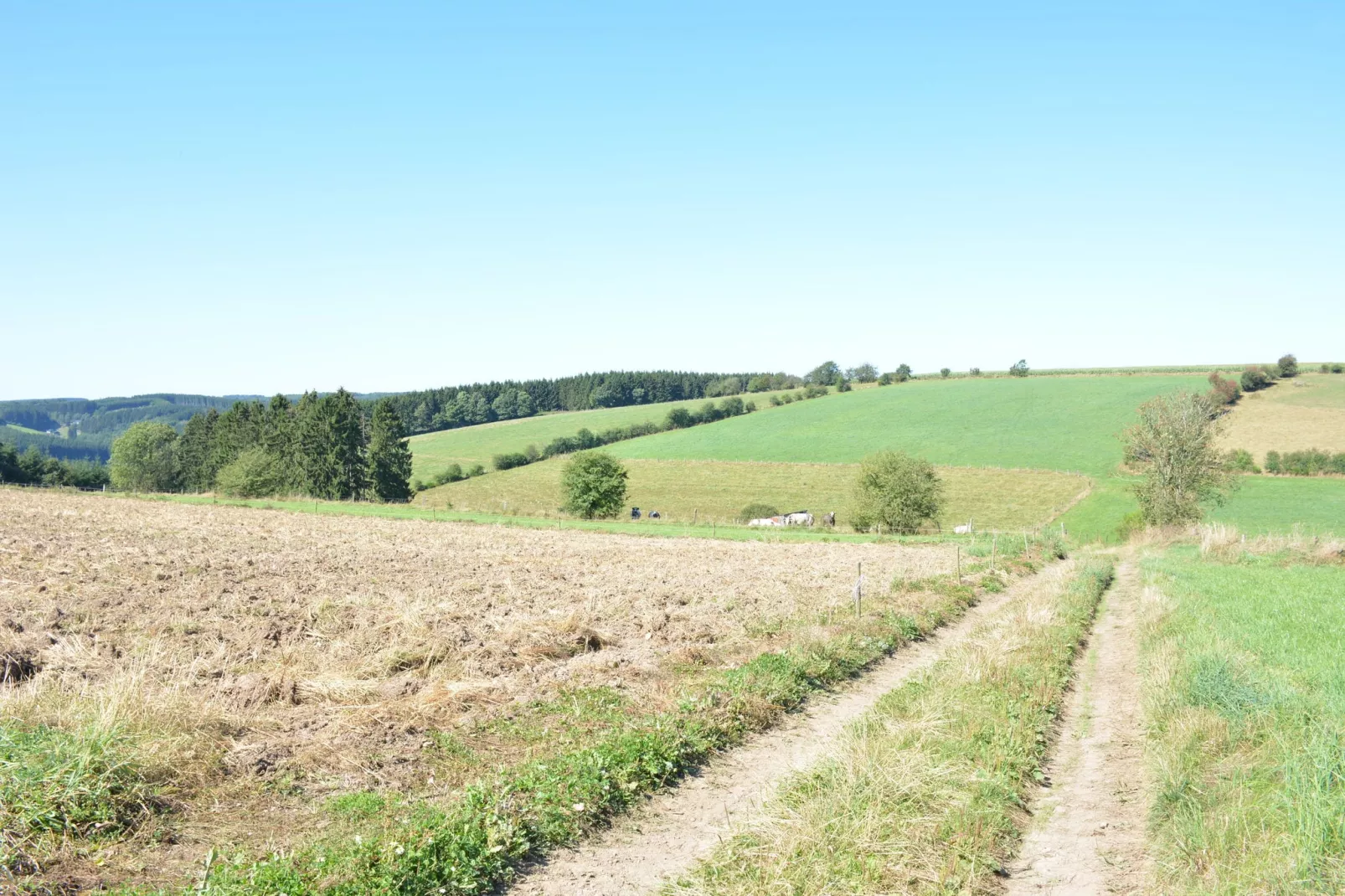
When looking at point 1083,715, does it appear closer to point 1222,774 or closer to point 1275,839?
point 1222,774

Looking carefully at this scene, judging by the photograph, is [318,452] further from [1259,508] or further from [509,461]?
→ [1259,508]

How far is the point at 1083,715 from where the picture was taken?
12398mm

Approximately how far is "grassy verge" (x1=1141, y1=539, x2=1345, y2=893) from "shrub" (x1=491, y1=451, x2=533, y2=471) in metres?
89.0

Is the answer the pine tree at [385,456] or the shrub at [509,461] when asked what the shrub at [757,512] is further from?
the shrub at [509,461]

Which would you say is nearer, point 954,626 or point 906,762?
point 906,762

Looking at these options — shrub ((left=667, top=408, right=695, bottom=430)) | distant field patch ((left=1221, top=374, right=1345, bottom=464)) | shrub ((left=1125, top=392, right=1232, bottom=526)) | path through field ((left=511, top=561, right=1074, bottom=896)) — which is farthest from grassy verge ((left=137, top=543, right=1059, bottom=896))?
shrub ((left=667, top=408, right=695, bottom=430))

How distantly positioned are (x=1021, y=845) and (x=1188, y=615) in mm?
12762

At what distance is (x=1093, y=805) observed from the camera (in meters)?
9.06

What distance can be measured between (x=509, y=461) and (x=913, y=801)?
96939 millimetres

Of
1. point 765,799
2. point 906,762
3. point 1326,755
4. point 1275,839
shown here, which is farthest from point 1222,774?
point 765,799

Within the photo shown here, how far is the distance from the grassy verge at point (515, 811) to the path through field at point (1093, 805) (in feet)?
12.2

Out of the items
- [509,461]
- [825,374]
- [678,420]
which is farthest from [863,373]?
[509,461]

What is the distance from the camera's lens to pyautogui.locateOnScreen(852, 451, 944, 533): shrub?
180 ft

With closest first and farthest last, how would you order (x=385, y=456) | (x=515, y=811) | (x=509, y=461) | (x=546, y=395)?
(x=515, y=811)
(x=385, y=456)
(x=509, y=461)
(x=546, y=395)
